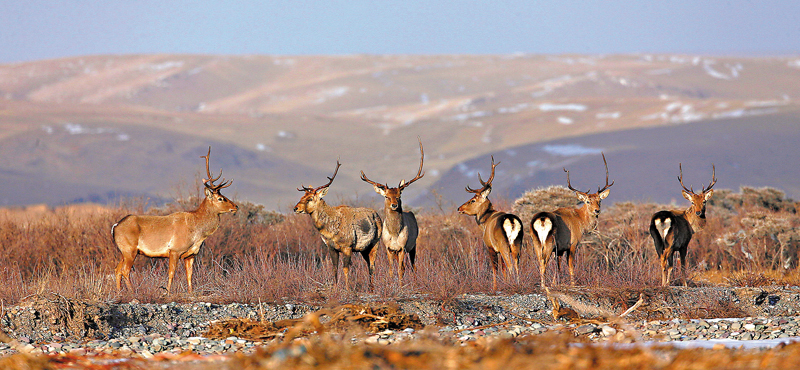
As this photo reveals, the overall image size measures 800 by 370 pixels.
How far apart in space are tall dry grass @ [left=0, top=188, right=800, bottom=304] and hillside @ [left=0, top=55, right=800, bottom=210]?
124ft

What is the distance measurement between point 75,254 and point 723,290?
10939mm

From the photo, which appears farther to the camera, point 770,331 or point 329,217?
point 329,217

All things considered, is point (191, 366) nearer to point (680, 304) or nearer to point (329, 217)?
point (329, 217)

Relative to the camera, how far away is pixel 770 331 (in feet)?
27.6

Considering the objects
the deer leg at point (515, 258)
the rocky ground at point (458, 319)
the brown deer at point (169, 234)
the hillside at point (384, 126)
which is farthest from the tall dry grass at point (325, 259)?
the hillside at point (384, 126)

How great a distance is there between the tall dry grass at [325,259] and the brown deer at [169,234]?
392mm

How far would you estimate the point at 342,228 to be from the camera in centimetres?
1123

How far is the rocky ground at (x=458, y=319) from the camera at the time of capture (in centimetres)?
802

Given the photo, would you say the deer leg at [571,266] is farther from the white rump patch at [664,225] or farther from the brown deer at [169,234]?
the brown deer at [169,234]

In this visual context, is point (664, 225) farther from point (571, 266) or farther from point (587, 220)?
point (571, 266)

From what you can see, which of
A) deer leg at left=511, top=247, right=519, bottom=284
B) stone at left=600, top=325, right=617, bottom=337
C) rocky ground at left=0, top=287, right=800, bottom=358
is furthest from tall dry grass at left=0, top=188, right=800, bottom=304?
stone at left=600, top=325, right=617, bottom=337

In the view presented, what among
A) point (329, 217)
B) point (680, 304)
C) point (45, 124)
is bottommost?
point (680, 304)

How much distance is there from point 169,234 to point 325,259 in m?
3.22

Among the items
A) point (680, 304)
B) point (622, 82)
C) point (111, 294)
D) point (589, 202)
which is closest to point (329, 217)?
point (111, 294)
